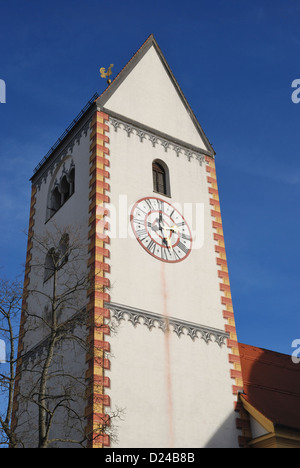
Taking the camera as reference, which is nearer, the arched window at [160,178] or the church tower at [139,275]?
the church tower at [139,275]

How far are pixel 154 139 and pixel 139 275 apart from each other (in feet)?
20.5

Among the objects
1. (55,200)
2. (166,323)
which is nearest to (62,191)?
(55,200)

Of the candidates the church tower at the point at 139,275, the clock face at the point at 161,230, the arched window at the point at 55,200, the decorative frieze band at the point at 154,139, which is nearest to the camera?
the church tower at the point at 139,275

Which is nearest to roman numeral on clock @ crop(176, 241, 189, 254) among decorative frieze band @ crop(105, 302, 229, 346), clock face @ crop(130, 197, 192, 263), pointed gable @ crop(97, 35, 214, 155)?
clock face @ crop(130, 197, 192, 263)

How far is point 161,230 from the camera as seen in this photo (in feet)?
69.7

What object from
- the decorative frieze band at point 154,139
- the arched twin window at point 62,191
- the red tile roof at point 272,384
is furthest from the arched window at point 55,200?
the red tile roof at point 272,384

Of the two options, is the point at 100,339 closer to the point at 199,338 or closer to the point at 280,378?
the point at 199,338

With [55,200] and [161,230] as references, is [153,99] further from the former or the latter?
[161,230]

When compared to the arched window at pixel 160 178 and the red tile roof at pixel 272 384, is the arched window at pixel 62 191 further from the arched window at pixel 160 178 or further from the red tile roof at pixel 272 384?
the red tile roof at pixel 272 384

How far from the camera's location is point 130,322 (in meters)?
18.5

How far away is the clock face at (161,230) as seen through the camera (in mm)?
20641

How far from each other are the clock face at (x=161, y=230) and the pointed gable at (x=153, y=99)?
3.73 meters

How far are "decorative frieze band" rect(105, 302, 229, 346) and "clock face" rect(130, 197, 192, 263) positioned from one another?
7.05 feet
